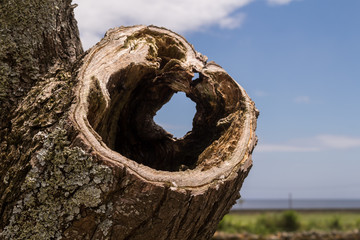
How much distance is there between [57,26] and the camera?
9.20ft

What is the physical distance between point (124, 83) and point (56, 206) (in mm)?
1063

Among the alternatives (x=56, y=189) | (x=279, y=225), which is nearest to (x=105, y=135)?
(x=56, y=189)

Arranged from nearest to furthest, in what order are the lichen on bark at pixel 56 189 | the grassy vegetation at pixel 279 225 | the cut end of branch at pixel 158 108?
the lichen on bark at pixel 56 189 < the cut end of branch at pixel 158 108 < the grassy vegetation at pixel 279 225

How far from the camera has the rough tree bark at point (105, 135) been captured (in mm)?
1966

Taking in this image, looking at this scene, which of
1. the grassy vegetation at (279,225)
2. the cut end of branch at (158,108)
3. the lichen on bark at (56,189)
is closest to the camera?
the lichen on bark at (56,189)

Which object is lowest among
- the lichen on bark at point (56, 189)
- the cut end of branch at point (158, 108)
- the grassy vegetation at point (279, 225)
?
the lichen on bark at point (56, 189)

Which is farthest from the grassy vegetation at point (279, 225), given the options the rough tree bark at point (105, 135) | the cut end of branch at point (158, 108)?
the rough tree bark at point (105, 135)

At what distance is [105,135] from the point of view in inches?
108

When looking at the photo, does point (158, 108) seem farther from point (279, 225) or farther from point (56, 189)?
point (279, 225)

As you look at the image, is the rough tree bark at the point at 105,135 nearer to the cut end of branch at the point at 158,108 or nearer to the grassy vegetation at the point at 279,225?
the cut end of branch at the point at 158,108

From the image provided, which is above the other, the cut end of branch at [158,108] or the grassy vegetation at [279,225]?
the grassy vegetation at [279,225]

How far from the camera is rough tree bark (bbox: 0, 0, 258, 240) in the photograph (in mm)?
1966

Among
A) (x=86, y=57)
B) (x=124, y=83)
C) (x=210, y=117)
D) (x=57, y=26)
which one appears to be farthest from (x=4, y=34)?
(x=210, y=117)

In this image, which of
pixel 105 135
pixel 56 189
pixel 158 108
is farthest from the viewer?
pixel 158 108
